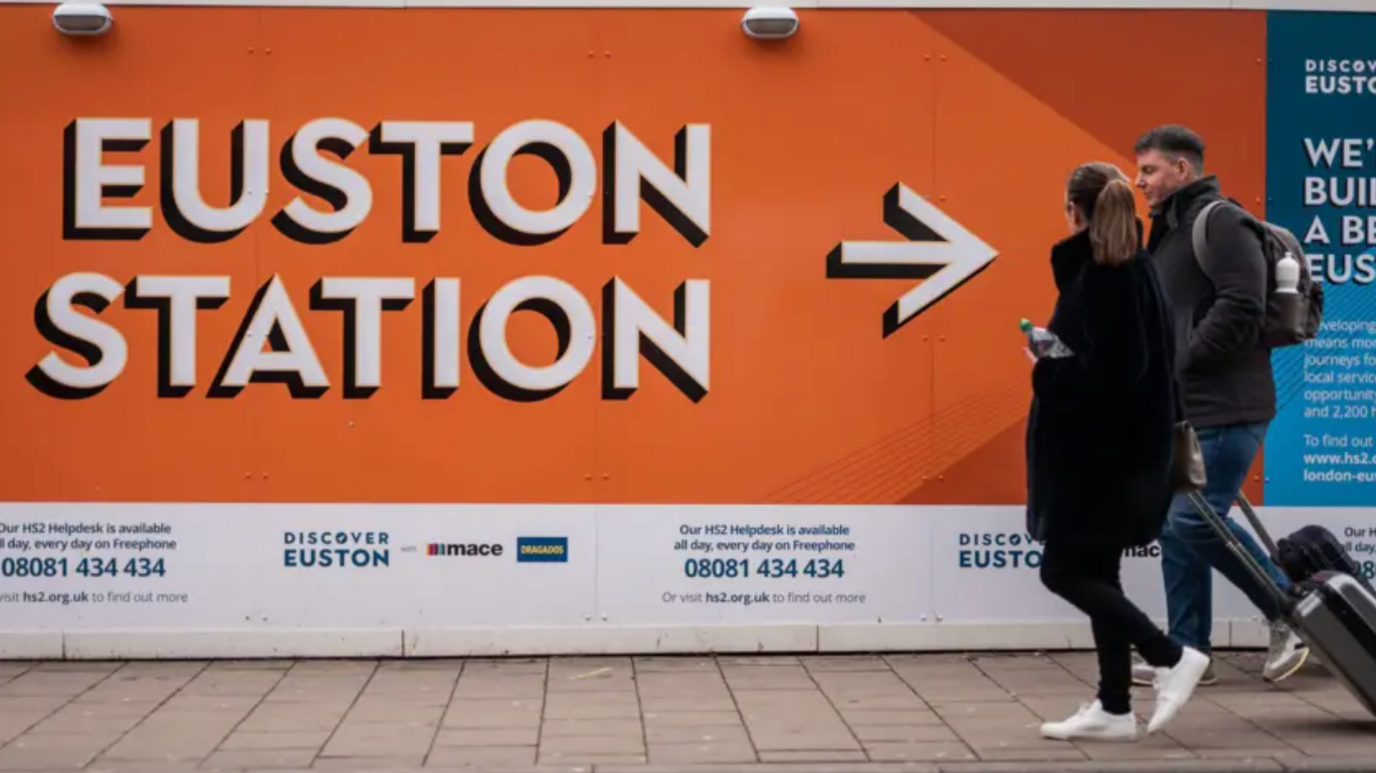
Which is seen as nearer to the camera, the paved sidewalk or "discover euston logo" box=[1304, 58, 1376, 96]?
the paved sidewalk

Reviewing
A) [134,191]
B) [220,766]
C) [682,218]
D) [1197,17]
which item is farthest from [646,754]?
[1197,17]

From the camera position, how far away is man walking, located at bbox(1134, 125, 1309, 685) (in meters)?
6.94

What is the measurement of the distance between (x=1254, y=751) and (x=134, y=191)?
16.3ft

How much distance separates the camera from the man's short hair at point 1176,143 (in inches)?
281

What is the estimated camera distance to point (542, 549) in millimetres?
7805

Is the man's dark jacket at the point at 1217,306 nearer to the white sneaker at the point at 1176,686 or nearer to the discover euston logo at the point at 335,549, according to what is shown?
the white sneaker at the point at 1176,686

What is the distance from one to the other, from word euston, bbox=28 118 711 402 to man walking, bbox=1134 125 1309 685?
1.91m

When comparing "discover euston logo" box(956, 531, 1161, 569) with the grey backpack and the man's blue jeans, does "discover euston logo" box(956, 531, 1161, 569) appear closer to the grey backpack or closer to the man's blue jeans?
the man's blue jeans

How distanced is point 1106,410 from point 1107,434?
8cm

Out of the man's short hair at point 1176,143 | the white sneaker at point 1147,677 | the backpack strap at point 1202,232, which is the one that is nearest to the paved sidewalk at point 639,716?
the white sneaker at point 1147,677

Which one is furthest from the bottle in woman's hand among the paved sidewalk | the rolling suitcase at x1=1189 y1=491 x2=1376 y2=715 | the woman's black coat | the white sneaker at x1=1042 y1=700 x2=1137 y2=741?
the paved sidewalk

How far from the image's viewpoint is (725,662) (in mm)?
7746

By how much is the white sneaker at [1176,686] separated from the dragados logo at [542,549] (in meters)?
2.70

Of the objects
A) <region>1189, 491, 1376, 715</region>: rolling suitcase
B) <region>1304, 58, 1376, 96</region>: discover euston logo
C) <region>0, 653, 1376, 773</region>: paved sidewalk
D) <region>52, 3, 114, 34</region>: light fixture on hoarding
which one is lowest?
<region>0, 653, 1376, 773</region>: paved sidewalk
